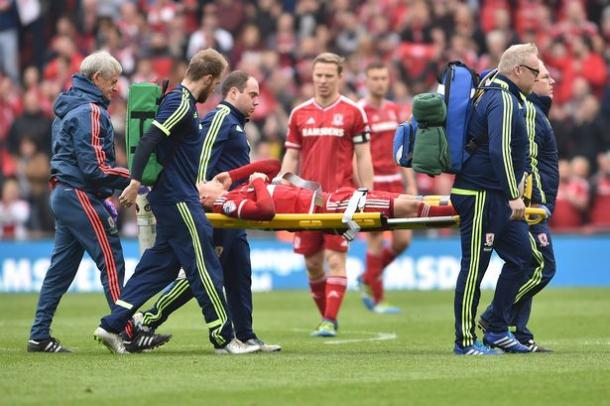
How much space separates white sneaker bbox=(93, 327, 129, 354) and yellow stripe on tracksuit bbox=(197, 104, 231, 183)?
1.57 meters

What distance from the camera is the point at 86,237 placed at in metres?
12.3

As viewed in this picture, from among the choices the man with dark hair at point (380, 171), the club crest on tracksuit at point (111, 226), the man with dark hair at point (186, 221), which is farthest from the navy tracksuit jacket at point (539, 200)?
the man with dark hair at point (380, 171)

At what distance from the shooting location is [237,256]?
1257 cm

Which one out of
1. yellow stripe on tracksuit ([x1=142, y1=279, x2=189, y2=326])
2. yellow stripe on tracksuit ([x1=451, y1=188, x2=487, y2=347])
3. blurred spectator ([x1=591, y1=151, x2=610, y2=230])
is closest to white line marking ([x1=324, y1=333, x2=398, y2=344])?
yellow stripe on tracksuit ([x1=142, y1=279, x2=189, y2=326])

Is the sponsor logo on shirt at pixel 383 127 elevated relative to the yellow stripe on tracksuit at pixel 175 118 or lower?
lower

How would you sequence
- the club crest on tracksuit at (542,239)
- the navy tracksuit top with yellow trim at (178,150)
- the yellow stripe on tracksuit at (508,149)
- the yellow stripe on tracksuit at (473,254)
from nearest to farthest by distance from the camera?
the yellow stripe on tracksuit at (508,149)
the navy tracksuit top with yellow trim at (178,150)
the yellow stripe on tracksuit at (473,254)
the club crest on tracksuit at (542,239)

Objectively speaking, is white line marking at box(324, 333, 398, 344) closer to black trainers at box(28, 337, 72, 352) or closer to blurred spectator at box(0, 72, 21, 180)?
black trainers at box(28, 337, 72, 352)

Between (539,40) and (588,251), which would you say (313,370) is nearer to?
(588,251)

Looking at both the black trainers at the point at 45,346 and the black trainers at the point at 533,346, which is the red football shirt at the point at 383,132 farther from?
the black trainers at the point at 45,346

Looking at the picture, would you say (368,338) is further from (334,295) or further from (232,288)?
(232,288)

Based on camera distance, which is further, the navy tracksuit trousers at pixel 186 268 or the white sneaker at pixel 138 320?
the white sneaker at pixel 138 320

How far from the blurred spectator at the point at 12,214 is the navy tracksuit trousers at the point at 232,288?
12.3 metres

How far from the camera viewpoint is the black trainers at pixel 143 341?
12172 mm

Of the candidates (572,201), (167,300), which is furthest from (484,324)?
(572,201)
